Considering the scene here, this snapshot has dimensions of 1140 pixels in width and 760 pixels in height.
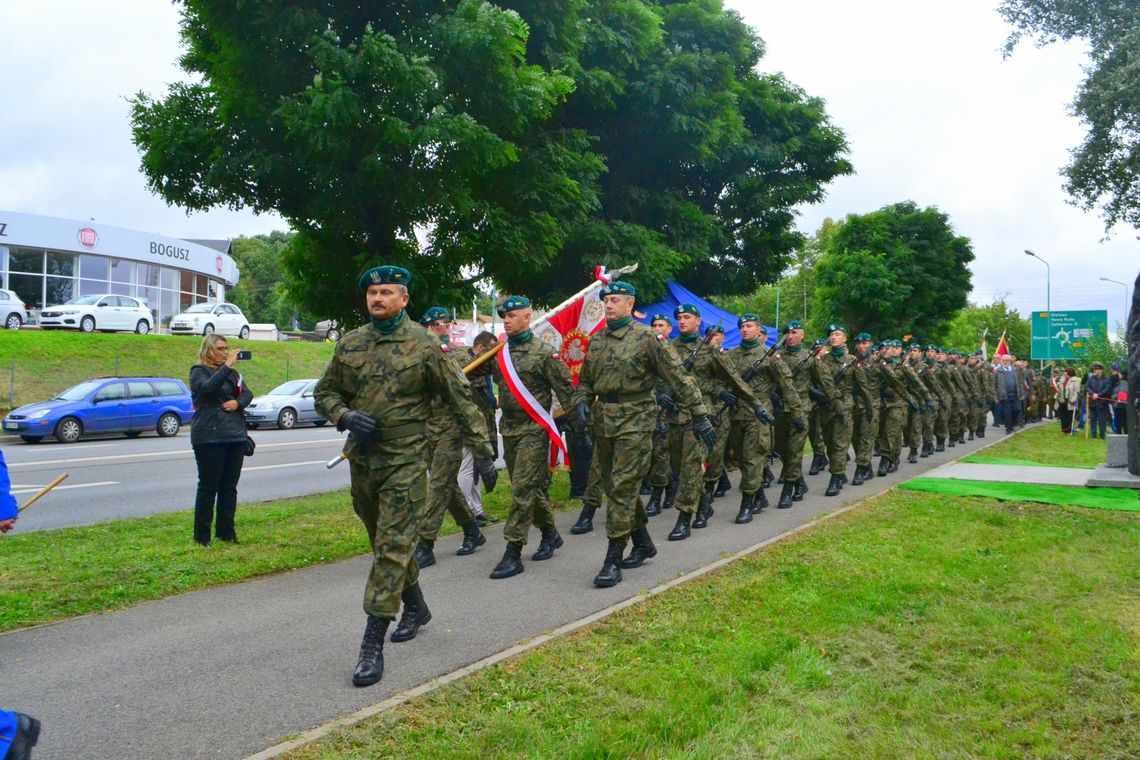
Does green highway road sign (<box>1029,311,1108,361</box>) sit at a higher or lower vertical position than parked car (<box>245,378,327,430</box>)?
higher

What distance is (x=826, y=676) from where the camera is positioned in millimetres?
4746

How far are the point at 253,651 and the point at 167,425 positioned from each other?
1943cm

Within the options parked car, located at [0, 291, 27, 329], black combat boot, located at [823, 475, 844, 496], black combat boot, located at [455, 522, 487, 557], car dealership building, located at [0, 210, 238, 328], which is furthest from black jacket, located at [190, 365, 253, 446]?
car dealership building, located at [0, 210, 238, 328]

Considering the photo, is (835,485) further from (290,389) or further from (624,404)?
(290,389)

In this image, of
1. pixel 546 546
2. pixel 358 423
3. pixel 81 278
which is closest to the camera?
pixel 358 423

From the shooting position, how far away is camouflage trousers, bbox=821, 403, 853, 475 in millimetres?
12039

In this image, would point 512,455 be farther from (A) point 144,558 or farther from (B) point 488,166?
(B) point 488,166

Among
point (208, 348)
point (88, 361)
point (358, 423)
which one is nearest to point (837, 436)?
point (208, 348)

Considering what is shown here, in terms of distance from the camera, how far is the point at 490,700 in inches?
175

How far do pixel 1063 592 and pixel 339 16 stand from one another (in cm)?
883

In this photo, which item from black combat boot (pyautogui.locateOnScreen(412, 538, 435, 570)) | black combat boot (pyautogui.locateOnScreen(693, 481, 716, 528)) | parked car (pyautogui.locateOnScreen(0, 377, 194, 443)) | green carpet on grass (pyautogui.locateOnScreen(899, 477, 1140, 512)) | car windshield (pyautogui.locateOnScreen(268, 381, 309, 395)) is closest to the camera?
black combat boot (pyautogui.locateOnScreen(412, 538, 435, 570))

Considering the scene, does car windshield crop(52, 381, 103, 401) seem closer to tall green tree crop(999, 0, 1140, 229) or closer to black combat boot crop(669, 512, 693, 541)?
black combat boot crop(669, 512, 693, 541)

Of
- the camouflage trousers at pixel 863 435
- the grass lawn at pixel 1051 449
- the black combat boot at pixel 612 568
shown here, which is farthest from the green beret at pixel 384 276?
the grass lawn at pixel 1051 449

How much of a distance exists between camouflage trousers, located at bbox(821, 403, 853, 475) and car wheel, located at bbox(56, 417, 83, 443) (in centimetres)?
1713
